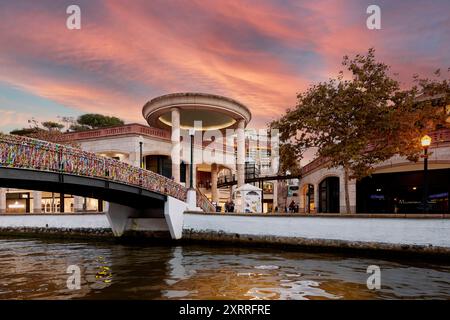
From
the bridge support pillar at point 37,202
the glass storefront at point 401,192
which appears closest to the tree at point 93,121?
the bridge support pillar at point 37,202

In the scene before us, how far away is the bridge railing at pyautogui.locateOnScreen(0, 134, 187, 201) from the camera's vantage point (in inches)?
487

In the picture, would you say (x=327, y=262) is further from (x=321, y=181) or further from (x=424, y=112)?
(x=321, y=181)

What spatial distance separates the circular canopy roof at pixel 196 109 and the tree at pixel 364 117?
9.42m

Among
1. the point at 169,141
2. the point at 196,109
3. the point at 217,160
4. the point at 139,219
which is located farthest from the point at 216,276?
the point at 217,160

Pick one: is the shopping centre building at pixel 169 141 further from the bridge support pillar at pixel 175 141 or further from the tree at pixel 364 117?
the tree at pixel 364 117

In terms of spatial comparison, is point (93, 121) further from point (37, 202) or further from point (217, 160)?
point (217, 160)

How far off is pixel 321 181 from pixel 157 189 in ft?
60.0

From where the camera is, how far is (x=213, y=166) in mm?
41438

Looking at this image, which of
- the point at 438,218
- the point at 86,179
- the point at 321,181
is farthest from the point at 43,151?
the point at 321,181

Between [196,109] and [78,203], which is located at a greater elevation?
[196,109]

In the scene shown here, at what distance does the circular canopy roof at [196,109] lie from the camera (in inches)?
1078

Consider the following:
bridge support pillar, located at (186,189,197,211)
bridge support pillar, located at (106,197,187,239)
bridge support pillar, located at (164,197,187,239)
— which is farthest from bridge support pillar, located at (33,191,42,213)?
bridge support pillar, located at (164,197,187,239)

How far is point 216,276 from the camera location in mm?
11344

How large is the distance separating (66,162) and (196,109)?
50.2 ft
